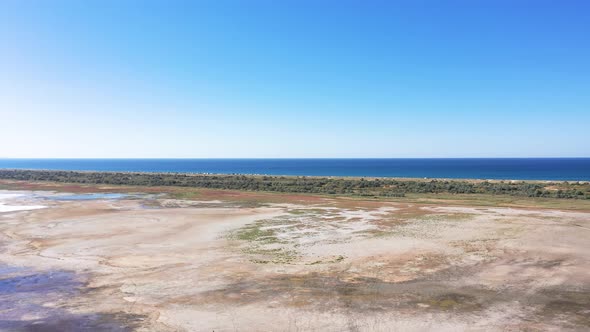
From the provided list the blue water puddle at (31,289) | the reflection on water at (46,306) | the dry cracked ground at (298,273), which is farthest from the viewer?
the blue water puddle at (31,289)

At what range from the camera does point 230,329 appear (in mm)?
11305

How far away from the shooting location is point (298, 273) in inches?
661

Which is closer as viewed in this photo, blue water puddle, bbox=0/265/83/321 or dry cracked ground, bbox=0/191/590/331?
dry cracked ground, bbox=0/191/590/331

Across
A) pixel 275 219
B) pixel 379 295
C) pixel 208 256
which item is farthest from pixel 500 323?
pixel 275 219

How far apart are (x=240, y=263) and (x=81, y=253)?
29.6 ft

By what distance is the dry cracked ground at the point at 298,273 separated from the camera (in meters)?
12.0

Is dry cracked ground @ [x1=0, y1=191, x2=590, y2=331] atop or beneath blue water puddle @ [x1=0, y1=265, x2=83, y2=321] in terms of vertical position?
atop

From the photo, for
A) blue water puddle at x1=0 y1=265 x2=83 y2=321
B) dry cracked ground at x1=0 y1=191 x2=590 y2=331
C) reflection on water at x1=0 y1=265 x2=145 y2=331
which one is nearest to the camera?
reflection on water at x1=0 y1=265 x2=145 y2=331

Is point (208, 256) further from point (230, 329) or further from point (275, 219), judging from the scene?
point (275, 219)

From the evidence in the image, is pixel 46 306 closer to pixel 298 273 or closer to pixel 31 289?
pixel 31 289

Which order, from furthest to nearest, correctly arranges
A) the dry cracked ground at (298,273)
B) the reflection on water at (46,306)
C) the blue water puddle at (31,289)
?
the blue water puddle at (31,289)
the dry cracked ground at (298,273)
the reflection on water at (46,306)

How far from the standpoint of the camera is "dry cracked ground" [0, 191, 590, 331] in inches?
472

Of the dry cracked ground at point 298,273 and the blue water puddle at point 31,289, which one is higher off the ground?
the dry cracked ground at point 298,273

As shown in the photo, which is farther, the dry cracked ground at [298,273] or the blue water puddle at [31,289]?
the blue water puddle at [31,289]
